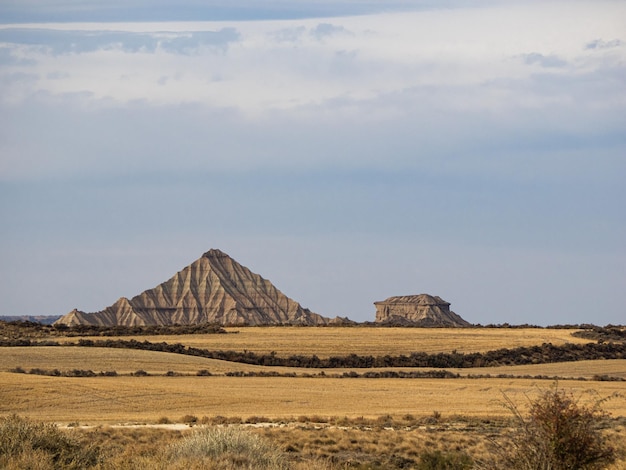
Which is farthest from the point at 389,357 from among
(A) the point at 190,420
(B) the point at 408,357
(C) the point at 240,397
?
(A) the point at 190,420

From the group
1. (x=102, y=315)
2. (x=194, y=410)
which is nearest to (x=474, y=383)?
(x=194, y=410)

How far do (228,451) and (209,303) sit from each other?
128700 millimetres

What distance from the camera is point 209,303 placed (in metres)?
145

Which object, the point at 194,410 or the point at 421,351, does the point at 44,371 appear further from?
the point at 421,351

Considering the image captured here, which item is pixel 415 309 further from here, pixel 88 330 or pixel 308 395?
pixel 308 395

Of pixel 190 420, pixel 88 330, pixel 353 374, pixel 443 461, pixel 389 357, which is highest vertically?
pixel 88 330

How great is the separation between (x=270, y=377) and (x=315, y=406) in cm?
1449

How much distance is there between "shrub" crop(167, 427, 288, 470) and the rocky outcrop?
117 m

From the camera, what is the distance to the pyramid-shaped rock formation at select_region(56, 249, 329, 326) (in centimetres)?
13838

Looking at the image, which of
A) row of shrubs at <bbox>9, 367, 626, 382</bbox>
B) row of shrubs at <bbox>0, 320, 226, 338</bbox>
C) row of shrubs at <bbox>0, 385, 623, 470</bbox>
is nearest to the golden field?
row of shrubs at <bbox>9, 367, 626, 382</bbox>

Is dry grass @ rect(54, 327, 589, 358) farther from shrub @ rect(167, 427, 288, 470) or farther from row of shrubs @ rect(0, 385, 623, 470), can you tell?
row of shrubs @ rect(0, 385, 623, 470)

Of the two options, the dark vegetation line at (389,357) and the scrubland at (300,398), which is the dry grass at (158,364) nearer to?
the scrubland at (300,398)

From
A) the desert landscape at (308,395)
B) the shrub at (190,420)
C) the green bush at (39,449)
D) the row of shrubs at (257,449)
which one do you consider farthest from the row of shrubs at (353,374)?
the row of shrubs at (257,449)

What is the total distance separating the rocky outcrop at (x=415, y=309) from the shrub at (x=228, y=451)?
384 feet
